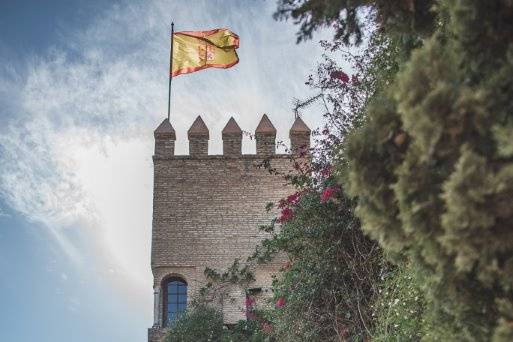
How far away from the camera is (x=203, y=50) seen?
63.1 feet

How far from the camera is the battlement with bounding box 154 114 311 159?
1875 centimetres

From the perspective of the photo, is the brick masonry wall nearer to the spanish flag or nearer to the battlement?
the battlement

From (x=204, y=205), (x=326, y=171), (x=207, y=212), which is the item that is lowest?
(x=326, y=171)

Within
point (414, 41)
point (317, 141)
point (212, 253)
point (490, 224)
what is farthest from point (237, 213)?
point (490, 224)

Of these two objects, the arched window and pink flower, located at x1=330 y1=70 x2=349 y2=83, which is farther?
the arched window

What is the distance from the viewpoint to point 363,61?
8.85 meters

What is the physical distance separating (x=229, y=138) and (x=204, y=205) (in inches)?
Result: 83.1

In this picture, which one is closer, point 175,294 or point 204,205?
point 175,294

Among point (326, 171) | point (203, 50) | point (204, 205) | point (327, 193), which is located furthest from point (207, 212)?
point (327, 193)

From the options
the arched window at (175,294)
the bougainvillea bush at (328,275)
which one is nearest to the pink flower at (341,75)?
the bougainvillea bush at (328,275)

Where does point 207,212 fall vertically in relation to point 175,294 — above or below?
above

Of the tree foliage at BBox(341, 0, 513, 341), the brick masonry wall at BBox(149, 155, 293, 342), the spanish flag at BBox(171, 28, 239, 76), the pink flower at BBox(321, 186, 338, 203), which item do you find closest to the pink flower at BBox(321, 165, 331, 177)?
the pink flower at BBox(321, 186, 338, 203)

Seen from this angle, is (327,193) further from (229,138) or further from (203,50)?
(203,50)

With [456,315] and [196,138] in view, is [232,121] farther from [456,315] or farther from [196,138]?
[456,315]
